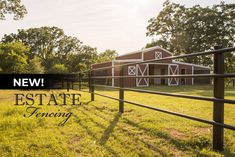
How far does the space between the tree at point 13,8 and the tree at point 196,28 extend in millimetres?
20796

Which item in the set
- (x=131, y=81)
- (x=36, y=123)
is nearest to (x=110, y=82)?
(x=131, y=81)

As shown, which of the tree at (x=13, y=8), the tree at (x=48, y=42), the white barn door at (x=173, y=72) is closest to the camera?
the tree at (x=13, y=8)

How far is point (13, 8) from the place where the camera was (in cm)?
1523

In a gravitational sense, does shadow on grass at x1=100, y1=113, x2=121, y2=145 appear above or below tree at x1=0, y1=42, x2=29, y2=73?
below

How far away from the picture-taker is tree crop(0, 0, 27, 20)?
14859 millimetres

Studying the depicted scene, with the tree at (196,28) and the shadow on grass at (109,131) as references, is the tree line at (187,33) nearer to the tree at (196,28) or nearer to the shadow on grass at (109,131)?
Answer: the tree at (196,28)

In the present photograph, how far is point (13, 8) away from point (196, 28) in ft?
77.8

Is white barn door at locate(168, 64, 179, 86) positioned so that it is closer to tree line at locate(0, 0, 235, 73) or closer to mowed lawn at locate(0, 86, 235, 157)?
tree line at locate(0, 0, 235, 73)

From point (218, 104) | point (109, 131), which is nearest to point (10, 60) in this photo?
point (109, 131)

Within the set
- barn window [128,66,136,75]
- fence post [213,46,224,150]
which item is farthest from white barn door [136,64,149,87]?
fence post [213,46,224,150]

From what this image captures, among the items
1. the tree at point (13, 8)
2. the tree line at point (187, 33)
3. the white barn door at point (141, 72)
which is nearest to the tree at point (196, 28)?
the tree line at point (187, 33)

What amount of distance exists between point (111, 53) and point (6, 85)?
39334 millimetres

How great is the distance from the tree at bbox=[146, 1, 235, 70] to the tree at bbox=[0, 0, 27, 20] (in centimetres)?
2080

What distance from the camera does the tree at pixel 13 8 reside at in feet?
48.8
